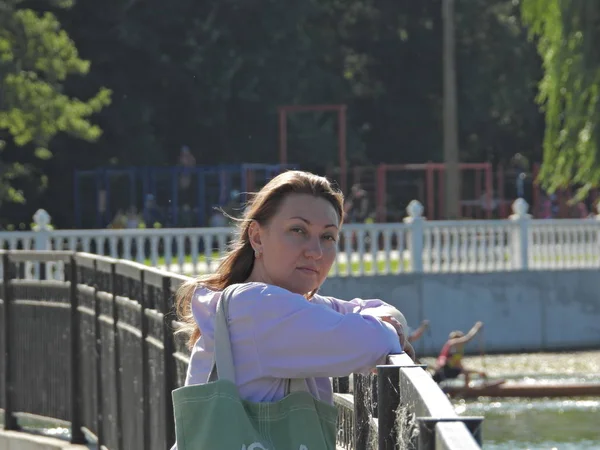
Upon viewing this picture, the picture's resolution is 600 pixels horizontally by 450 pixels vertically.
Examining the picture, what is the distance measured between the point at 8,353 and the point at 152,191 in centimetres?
3204

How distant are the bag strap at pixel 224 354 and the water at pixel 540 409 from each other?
12.2 metres

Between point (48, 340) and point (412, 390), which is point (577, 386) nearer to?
point (48, 340)

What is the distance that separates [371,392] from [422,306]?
21.7m

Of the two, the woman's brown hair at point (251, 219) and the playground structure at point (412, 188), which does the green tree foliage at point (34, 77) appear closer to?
the playground structure at point (412, 188)

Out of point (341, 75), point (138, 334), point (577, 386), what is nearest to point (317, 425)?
point (138, 334)

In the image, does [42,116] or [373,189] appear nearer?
[42,116]

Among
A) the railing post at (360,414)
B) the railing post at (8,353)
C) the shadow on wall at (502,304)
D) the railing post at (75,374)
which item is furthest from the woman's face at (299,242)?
the shadow on wall at (502,304)

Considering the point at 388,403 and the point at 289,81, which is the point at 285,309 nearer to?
the point at 388,403

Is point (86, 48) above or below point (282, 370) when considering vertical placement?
above

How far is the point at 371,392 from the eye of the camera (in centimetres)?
349

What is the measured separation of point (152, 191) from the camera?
41250mm

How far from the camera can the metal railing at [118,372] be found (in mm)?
3047

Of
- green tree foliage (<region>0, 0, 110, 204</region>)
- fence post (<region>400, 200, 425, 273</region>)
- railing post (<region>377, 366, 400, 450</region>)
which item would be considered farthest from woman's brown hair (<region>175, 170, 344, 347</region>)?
green tree foliage (<region>0, 0, 110, 204</region>)

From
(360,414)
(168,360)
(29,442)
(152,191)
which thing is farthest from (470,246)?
(360,414)
